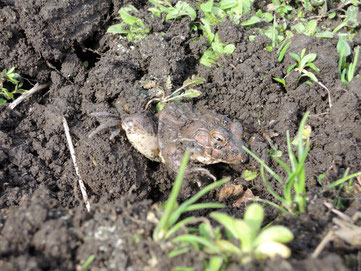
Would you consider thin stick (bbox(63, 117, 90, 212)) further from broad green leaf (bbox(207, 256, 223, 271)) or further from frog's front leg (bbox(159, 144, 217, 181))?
broad green leaf (bbox(207, 256, 223, 271))

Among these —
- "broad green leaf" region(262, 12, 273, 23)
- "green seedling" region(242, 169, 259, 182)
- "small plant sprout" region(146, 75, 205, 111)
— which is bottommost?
"green seedling" region(242, 169, 259, 182)

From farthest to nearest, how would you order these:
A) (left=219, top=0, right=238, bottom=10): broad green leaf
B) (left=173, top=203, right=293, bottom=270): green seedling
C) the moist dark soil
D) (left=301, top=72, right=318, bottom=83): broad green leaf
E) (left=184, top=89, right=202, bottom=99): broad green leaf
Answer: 1. (left=219, top=0, right=238, bottom=10): broad green leaf
2. (left=301, top=72, right=318, bottom=83): broad green leaf
3. (left=184, top=89, right=202, bottom=99): broad green leaf
4. the moist dark soil
5. (left=173, top=203, right=293, bottom=270): green seedling

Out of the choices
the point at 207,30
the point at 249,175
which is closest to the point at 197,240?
the point at 249,175

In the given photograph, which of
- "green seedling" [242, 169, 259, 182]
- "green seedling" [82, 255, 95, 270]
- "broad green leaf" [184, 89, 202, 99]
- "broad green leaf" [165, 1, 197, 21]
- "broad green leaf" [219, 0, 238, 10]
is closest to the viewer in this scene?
"green seedling" [82, 255, 95, 270]

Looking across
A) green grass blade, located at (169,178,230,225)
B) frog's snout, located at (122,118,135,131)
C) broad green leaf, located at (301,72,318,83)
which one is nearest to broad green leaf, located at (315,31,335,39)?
broad green leaf, located at (301,72,318,83)

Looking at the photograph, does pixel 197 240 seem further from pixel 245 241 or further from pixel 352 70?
pixel 352 70

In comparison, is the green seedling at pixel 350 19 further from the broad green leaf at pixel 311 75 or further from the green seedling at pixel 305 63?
the broad green leaf at pixel 311 75

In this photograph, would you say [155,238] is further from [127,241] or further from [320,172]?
[320,172]
